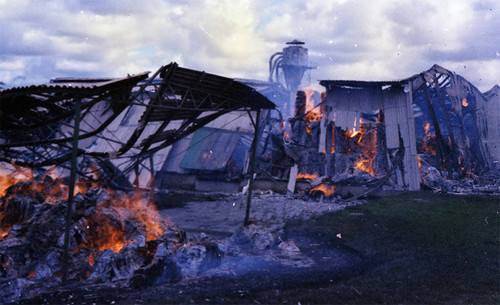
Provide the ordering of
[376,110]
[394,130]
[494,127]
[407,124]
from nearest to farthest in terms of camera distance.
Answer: [407,124], [394,130], [376,110], [494,127]

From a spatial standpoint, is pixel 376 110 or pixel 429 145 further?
pixel 429 145

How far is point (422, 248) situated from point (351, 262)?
2.09 m

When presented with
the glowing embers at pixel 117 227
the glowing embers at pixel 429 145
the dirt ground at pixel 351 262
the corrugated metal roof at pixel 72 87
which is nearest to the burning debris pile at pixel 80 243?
the glowing embers at pixel 117 227

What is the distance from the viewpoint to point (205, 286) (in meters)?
7.77

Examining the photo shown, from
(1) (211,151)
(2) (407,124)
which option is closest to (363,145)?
(2) (407,124)

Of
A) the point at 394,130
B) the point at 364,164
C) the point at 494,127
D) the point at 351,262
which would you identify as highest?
the point at 494,127

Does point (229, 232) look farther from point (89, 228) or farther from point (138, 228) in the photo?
point (89, 228)

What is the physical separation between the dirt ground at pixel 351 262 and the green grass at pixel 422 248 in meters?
0.02

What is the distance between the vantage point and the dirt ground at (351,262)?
23.2ft

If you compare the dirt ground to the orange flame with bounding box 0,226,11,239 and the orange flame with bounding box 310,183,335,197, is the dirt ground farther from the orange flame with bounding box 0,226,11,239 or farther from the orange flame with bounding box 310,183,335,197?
the orange flame with bounding box 310,183,335,197

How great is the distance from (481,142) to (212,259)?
27.1 meters

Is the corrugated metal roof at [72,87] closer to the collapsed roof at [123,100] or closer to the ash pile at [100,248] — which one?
the collapsed roof at [123,100]

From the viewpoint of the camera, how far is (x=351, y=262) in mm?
9594

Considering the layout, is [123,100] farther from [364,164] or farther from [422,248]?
[364,164]
